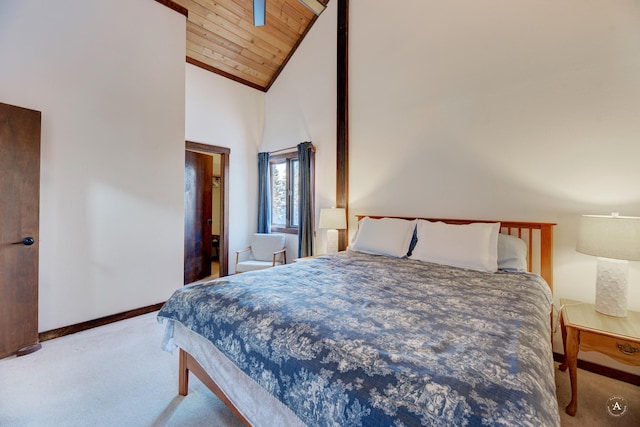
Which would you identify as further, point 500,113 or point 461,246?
point 500,113

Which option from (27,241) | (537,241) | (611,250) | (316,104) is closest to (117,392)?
(27,241)

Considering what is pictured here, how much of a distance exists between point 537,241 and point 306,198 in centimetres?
273

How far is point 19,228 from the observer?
2.22m

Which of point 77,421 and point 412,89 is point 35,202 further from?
point 412,89

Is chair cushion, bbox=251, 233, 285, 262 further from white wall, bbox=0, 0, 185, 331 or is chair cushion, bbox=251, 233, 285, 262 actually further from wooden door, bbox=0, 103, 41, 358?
wooden door, bbox=0, 103, 41, 358

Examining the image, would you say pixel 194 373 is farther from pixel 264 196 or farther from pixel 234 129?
pixel 234 129

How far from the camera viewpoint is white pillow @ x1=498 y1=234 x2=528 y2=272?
2164mm

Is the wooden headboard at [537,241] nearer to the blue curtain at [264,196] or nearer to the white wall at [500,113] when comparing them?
the white wall at [500,113]

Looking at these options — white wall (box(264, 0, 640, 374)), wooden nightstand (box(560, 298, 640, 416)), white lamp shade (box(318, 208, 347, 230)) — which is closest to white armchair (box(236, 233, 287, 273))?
white lamp shade (box(318, 208, 347, 230))

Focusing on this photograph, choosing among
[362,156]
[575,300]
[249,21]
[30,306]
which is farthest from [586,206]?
[30,306]

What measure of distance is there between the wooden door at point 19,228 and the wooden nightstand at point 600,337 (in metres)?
3.98

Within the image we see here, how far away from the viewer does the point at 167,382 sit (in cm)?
192

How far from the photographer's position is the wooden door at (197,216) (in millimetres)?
4094

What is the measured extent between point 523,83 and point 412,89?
1045 millimetres
